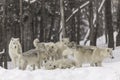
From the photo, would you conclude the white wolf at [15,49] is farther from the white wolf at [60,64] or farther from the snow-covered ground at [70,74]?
the snow-covered ground at [70,74]

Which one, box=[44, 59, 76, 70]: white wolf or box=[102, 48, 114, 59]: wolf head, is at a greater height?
box=[102, 48, 114, 59]: wolf head

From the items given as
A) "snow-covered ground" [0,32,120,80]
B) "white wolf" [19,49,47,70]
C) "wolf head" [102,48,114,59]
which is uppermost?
"wolf head" [102,48,114,59]

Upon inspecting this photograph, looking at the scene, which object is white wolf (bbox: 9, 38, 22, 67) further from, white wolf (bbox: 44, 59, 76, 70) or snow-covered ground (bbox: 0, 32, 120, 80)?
snow-covered ground (bbox: 0, 32, 120, 80)

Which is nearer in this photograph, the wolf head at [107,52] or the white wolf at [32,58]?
the wolf head at [107,52]

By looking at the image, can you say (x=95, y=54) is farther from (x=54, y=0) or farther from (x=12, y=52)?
(x=54, y=0)

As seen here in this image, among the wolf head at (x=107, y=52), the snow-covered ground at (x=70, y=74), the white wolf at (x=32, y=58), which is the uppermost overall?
the wolf head at (x=107, y=52)

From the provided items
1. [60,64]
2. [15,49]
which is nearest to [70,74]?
[60,64]

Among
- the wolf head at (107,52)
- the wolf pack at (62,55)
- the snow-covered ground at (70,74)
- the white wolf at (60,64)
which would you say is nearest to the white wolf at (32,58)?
the wolf pack at (62,55)

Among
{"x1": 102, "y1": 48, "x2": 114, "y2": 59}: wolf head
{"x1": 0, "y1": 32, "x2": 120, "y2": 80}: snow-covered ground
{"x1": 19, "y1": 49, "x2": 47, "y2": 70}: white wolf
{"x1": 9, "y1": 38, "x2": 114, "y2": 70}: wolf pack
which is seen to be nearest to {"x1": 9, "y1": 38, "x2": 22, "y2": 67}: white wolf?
{"x1": 9, "y1": 38, "x2": 114, "y2": 70}: wolf pack

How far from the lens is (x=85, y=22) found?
158 ft

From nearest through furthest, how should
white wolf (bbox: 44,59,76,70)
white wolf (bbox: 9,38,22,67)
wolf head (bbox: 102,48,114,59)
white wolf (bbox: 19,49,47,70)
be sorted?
white wolf (bbox: 44,59,76,70) → wolf head (bbox: 102,48,114,59) → white wolf (bbox: 19,49,47,70) → white wolf (bbox: 9,38,22,67)

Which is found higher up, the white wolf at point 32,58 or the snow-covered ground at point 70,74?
the white wolf at point 32,58

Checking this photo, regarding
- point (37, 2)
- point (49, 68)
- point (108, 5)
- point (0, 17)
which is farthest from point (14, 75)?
point (37, 2)

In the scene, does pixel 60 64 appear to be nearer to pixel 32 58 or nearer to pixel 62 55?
pixel 32 58
